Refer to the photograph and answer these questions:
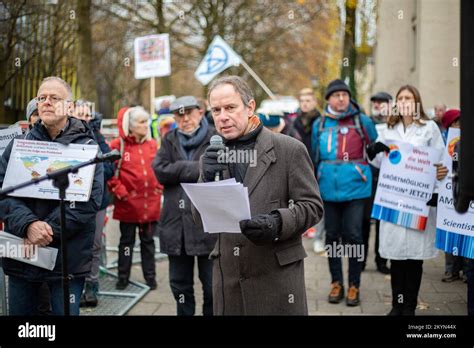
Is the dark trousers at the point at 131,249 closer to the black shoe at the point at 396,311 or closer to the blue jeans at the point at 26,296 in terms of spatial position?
the black shoe at the point at 396,311

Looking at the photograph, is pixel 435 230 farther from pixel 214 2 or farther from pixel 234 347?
pixel 214 2

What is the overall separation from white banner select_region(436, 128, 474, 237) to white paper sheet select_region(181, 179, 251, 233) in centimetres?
242

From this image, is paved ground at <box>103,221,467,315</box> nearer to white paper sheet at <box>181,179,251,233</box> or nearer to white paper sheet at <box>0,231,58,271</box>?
white paper sheet at <box>0,231,58,271</box>

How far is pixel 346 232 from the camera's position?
6184 millimetres

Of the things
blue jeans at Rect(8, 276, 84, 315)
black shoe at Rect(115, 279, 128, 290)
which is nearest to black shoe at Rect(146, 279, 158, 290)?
black shoe at Rect(115, 279, 128, 290)

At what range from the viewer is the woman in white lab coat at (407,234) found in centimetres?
538

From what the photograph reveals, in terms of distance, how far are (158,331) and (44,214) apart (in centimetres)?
109

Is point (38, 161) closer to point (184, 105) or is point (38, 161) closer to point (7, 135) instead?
point (7, 135)

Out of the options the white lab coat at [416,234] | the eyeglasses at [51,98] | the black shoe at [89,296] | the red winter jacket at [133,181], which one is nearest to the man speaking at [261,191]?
the eyeglasses at [51,98]

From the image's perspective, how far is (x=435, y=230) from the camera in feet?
17.7

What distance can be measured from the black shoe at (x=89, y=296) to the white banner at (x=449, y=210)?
3440 millimetres

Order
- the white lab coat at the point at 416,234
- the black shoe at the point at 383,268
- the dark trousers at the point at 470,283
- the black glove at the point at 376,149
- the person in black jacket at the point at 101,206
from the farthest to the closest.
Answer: the black shoe at the point at 383,268
the person in black jacket at the point at 101,206
the black glove at the point at 376,149
the white lab coat at the point at 416,234
the dark trousers at the point at 470,283

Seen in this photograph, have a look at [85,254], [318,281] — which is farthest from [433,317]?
[318,281]

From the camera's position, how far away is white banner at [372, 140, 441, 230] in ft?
17.2
